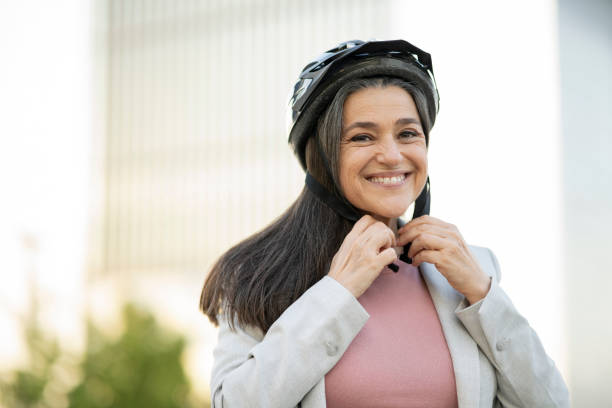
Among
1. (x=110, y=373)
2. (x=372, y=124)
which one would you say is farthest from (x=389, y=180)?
(x=110, y=373)

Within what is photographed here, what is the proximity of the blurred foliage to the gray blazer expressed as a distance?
65.0 feet

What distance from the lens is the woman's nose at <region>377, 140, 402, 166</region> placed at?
10.6 ft

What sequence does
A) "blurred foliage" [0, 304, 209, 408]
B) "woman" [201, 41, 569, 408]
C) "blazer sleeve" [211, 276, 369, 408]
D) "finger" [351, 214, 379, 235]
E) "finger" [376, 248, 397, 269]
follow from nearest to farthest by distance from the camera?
"blazer sleeve" [211, 276, 369, 408] < "woman" [201, 41, 569, 408] < "finger" [376, 248, 397, 269] < "finger" [351, 214, 379, 235] < "blurred foliage" [0, 304, 209, 408]

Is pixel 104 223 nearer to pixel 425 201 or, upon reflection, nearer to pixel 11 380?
pixel 11 380

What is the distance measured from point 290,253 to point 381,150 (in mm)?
632

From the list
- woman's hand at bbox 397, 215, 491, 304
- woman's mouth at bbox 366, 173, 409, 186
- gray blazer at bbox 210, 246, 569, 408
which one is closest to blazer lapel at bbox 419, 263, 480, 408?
gray blazer at bbox 210, 246, 569, 408

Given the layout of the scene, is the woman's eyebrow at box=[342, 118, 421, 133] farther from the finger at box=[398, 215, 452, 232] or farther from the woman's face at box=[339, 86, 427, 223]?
the finger at box=[398, 215, 452, 232]

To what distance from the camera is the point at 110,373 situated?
77.3 ft

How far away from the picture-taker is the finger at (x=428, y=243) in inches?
127

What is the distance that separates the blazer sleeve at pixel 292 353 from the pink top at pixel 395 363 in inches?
5.0

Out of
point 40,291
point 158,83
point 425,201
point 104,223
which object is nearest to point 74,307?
point 40,291

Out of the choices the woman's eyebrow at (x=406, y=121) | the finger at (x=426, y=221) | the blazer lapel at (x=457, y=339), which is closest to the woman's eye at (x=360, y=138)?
the woman's eyebrow at (x=406, y=121)

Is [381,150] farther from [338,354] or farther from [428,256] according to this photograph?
[338,354]

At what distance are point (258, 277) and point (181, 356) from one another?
886 inches
